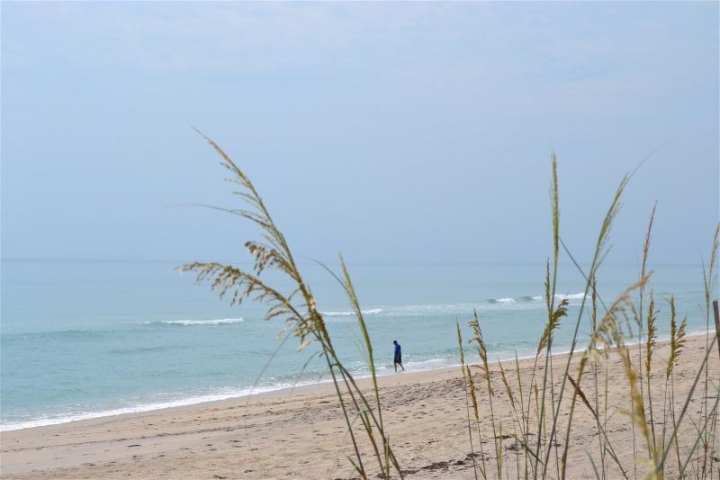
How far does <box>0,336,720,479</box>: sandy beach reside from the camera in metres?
8.48

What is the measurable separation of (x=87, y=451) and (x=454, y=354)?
67.8 ft

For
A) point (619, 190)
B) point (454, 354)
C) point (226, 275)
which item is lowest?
point (454, 354)

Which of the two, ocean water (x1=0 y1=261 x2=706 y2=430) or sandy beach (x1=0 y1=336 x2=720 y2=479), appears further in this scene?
ocean water (x1=0 y1=261 x2=706 y2=430)

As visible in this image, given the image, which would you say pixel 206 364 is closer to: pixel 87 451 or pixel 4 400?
pixel 4 400

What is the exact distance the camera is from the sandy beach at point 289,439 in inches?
334

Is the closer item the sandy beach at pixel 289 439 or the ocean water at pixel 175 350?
the sandy beach at pixel 289 439

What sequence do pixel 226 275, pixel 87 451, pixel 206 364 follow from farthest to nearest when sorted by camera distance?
pixel 206 364 < pixel 87 451 < pixel 226 275

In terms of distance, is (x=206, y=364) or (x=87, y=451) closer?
(x=87, y=451)

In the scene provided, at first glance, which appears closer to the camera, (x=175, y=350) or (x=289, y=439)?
(x=289, y=439)

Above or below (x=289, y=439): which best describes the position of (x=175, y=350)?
below

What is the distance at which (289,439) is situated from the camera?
12.5 meters

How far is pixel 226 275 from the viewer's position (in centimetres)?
137

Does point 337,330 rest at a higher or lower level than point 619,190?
lower

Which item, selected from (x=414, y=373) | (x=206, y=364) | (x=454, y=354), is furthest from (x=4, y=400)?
(x=454, y=354)
